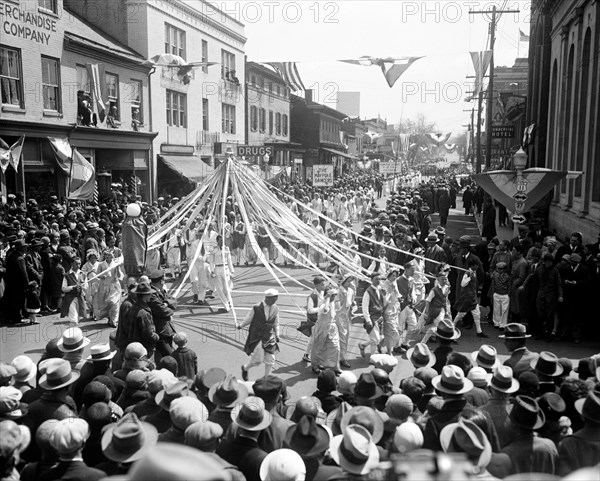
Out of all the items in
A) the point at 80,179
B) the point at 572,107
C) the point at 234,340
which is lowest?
the point at 234,340

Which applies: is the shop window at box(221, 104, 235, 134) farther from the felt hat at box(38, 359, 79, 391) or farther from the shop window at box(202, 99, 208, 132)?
the felt hat at box(38, 359, 79, 391)

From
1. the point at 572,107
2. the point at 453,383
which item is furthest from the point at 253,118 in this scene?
the point at 453,383

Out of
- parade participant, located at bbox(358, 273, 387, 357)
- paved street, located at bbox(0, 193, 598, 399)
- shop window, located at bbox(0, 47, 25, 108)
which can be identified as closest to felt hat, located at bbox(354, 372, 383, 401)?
paved street, located at bbox(0, 193, 598, 399)

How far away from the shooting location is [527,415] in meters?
4.23

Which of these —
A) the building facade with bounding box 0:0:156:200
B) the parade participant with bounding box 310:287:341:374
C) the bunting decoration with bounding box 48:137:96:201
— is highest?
the building facade with bounding box 0:0:156:200

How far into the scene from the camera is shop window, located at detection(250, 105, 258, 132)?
4038 centimetres

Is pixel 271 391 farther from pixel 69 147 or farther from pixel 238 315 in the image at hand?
pixel 69 147

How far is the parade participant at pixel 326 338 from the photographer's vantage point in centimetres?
898

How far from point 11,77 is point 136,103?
8.09m

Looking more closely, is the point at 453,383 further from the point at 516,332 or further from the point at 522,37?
the point at 522,37

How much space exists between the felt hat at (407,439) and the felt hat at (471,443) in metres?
0.22

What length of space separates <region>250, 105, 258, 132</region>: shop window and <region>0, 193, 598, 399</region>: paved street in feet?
90.4

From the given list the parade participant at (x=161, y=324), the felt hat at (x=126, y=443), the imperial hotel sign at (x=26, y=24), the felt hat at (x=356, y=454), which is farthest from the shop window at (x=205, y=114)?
the felt hat at (x=356, y=454)

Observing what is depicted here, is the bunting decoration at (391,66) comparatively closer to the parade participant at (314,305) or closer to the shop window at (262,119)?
the parade participant at (314,305)
